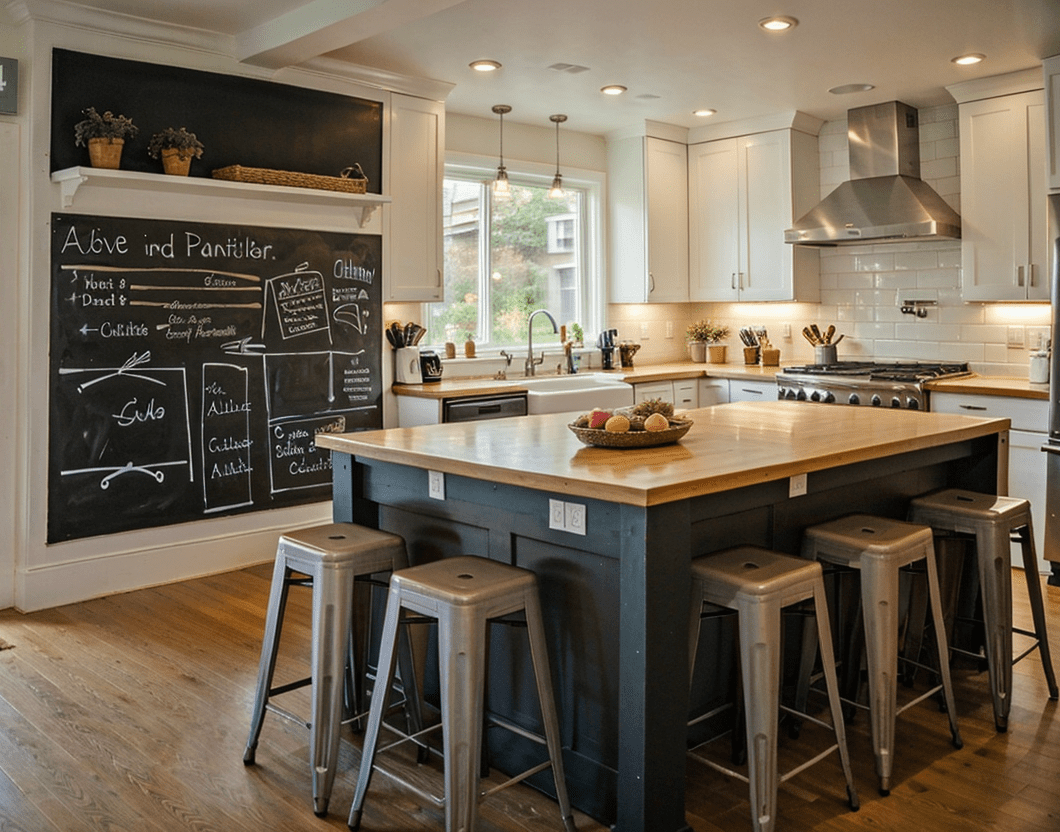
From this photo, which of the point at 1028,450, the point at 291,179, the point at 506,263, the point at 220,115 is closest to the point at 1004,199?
the point at 1028,450

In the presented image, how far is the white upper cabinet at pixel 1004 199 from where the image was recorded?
507cm

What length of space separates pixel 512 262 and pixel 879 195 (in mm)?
2391

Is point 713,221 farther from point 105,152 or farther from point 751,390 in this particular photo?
point 105,152

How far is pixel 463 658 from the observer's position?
2.15 metres

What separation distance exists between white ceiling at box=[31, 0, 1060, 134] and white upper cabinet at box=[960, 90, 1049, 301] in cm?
27

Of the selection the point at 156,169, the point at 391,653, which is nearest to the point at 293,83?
the point at 156,169

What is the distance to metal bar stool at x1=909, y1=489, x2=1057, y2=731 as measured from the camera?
2.93m

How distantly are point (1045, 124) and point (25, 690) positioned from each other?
5269 millimetres

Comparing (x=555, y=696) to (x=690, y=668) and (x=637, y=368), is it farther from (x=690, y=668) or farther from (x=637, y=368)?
(x=637, y=368)

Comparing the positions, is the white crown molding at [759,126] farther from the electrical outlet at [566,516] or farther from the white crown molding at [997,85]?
the electrical outlet at [566,516]

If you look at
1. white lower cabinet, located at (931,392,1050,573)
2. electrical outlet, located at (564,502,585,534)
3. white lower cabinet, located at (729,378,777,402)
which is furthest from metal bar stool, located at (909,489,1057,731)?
white lower cabinet, located at (729,378,777,402)

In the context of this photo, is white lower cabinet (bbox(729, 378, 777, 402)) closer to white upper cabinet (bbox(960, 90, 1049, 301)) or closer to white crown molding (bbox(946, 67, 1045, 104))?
white upper cabinet (bbox(960, 90, 1049, 301))

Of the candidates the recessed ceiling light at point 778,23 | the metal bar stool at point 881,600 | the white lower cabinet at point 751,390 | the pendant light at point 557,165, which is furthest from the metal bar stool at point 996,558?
the pendant light at point 557,165

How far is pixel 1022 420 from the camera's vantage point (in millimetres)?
4750
